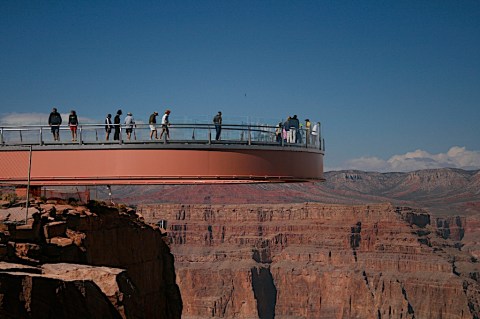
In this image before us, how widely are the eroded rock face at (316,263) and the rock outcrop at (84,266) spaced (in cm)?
10148

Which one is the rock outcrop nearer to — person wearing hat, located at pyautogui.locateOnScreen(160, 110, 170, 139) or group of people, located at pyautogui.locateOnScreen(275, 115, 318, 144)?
person wearing hat, located at pyautogui.locateOnScreen(160, 110, 170, 139)

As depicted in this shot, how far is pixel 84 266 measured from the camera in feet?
64.4

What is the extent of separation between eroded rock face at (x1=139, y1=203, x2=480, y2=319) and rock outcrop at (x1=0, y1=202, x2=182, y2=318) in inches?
3995

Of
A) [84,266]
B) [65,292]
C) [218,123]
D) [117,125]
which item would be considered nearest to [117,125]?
[117,125]

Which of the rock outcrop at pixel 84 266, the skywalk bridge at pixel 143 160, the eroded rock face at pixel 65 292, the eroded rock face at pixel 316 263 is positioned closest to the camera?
the eroded rock face at pixel 65 292

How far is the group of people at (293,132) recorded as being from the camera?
2850cm

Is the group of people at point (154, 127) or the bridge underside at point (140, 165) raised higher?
the group of people at point (154, 127)

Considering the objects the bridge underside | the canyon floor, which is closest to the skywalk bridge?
the bridge underside

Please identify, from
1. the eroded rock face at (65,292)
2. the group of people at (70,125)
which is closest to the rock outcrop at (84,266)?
the eroded rock face at (65,292)

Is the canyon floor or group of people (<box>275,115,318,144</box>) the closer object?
group of people (<box>275,115,318,144</box>)

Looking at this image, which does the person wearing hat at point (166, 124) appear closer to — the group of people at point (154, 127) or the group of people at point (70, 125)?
the group of people at point (154, 127)

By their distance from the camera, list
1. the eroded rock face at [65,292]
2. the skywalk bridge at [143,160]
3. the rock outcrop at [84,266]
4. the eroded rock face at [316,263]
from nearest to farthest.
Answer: the eroded rock face at [65,292] < the rock outcrop at [84,266] < the skywalk bridge at [143,160] < the eroded rock face at [316,263]

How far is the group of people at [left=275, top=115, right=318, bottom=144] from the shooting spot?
2850 centimetres

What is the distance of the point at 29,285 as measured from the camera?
15.3m
